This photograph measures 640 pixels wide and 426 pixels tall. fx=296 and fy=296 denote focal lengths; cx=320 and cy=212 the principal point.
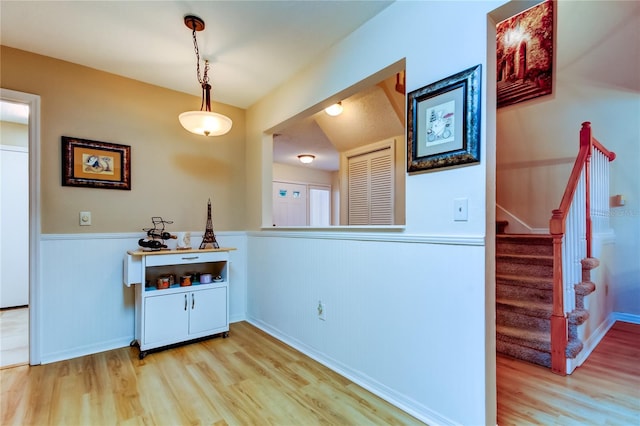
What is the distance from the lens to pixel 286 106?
280cm

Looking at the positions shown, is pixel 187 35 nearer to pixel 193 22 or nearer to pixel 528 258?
pixel 193 22

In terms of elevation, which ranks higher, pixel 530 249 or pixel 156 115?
pixel 156 115

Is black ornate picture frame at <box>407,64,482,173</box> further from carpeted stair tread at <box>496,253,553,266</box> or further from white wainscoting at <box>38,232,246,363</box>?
white wainscoting at <box>38,232,246,363</box>

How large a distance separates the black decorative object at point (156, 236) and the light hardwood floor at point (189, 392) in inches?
35.7

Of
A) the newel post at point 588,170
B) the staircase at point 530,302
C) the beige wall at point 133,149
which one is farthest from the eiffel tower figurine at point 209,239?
the newel post at point 588,170

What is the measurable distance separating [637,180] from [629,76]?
1.16 meters

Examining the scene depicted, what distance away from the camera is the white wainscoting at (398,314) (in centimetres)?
145

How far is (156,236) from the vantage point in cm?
274

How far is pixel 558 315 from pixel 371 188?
2.16 metres

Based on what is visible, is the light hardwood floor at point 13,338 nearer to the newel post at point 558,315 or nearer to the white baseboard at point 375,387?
the white baseboard at point 375,387

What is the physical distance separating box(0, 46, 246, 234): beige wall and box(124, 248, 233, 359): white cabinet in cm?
46

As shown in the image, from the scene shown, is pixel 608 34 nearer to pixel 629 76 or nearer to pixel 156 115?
pixel 629 76

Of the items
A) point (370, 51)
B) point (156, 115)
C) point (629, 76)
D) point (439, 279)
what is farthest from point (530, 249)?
point (156, 115)

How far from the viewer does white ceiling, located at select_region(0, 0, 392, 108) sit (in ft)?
6.09
